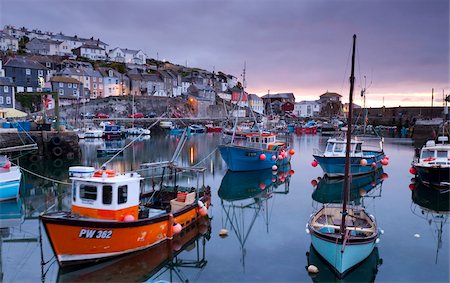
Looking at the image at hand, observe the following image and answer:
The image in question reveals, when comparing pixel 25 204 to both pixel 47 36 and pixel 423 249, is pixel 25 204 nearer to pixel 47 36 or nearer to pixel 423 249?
pixel 423 249

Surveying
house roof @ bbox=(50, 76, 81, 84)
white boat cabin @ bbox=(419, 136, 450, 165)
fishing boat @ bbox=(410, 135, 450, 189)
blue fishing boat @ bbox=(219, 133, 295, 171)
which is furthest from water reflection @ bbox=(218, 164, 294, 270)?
house roof @ bbox=(50, 76, 81, 84)

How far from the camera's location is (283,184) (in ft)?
83.0

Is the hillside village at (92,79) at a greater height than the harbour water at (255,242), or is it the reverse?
the hillside village at (92,79)

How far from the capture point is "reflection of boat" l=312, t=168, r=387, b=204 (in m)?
21.3

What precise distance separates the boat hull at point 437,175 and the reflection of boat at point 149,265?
16.1 meters

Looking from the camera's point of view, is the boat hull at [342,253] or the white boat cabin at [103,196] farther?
the white boat cabin at [103,196]

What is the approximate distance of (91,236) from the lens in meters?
10.7

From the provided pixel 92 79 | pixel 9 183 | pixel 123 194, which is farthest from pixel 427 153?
pixel 92 79

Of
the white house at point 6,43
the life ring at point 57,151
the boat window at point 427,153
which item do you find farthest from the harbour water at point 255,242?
the white house at point 6,43

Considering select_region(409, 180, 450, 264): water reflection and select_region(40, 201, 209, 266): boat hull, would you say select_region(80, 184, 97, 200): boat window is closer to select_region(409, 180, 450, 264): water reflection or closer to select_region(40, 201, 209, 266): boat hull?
select_region(40, 201, 209, 266): boat hull

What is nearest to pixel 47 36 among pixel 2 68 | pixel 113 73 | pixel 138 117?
pixel 113 73

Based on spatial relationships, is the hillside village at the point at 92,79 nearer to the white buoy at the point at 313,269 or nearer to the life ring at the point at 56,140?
the life ring at the point at 56,140

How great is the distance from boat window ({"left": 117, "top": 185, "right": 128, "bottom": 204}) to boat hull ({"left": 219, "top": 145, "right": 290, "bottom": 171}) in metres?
16.4

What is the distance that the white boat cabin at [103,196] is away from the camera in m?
11.1
